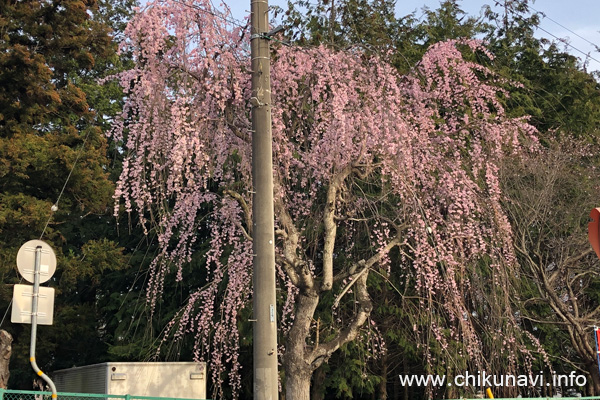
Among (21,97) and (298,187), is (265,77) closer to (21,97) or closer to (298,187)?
(298,187)

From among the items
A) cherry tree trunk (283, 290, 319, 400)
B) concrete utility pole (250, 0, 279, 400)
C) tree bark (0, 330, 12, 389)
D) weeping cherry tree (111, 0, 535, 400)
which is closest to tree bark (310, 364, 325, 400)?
weeping cherry tree (111, 0, 535, 400)

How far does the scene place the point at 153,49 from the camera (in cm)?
867

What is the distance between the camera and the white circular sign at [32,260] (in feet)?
19.1

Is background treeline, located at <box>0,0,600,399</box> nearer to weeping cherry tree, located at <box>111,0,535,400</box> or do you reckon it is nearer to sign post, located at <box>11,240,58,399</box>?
weeping cherry tree, located at <box>111,0,535,400</box>

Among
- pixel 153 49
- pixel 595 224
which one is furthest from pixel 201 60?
pixel 595 224

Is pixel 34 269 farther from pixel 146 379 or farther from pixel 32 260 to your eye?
pixel 146 379

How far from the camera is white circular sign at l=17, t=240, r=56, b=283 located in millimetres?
5829

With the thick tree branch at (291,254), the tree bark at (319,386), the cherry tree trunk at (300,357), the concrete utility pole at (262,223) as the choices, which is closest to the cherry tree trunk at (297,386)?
the cherry tree trunk at (300,357)

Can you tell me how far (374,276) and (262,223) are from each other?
892 cm

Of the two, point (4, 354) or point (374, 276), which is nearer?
point (4, 354)

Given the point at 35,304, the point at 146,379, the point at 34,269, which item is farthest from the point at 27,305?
the point at 146,379

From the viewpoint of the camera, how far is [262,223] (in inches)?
277

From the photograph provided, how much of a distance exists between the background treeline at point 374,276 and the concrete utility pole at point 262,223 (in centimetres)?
458

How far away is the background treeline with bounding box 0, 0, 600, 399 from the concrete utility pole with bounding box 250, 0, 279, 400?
4.58 m
